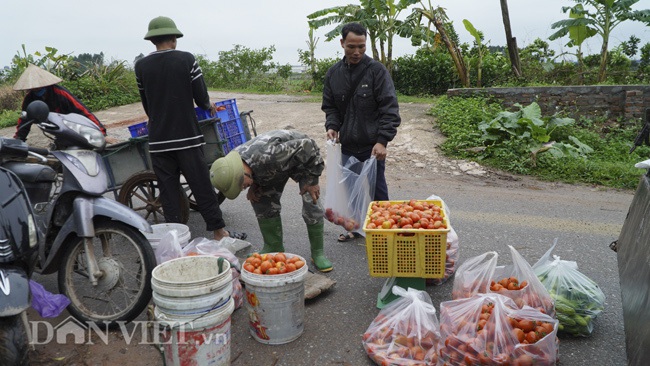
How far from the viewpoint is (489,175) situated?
26.4 feet

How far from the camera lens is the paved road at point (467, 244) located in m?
3.13

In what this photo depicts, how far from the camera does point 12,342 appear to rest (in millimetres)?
2516

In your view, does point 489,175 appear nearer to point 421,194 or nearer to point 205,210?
point 421,194

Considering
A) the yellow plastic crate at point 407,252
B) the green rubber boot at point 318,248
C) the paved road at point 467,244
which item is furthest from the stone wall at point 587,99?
the yellow plastic crate at point 407,252

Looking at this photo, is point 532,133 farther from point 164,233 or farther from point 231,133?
point 164,233

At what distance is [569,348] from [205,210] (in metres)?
3.22

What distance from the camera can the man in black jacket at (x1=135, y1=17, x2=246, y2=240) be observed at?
14.3 feet

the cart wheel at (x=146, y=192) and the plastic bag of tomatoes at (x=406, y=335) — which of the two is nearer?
the plastic bag of tomatoes at (x=406, y=335)

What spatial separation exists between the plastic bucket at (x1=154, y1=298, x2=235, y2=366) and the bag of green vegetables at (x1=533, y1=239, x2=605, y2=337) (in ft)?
6.96

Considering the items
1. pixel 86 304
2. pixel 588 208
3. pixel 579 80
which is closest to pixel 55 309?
pixel 86 304

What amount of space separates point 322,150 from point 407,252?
253 inches

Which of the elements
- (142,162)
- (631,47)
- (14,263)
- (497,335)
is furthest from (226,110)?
(631,47)

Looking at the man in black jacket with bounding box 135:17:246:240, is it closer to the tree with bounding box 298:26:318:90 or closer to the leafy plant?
the leafy plant

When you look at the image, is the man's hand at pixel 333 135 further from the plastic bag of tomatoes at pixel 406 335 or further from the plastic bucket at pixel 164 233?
the plastic bag of tomatoes at pixel 406 335
